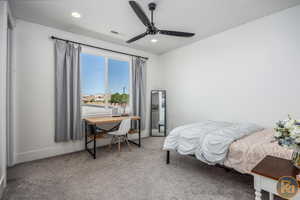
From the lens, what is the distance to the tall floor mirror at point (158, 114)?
459 centimetres

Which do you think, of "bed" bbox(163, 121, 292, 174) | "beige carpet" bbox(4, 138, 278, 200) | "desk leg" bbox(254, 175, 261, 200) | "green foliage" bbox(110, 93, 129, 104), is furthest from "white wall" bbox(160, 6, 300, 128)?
"desk leg" bbox(254, 175, 261, 200)

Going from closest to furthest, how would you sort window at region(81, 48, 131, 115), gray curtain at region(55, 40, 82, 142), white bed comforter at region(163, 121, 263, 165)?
white bed comforter at region(163, 121, 263, 165), gray curtain at region(55, 40, 82, 142), window at region(81, 48, 131, 115)

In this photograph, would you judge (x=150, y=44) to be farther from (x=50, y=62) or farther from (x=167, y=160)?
(x=167, y=160)

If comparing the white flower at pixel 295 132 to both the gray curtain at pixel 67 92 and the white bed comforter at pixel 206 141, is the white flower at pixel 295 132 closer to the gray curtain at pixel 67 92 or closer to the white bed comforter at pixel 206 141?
the white bed comforter at pixel 206 141

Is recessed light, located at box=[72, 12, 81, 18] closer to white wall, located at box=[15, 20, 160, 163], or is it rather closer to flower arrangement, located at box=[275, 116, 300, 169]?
white wall, located at box=[15, 20, 160, 163]

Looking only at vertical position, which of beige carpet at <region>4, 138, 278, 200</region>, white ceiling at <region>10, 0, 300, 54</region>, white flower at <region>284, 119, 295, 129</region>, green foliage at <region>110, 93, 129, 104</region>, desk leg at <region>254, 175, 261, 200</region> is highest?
white ceiling at <region>10, 0, 300, 54</region>

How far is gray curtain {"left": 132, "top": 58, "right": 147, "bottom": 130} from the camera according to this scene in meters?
4.19

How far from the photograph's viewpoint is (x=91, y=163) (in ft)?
8.89

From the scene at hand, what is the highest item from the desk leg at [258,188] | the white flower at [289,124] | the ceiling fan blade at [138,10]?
the ceiling fan blade at [138,10]

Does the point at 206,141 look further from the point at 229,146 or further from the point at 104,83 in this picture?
the point at 104,83

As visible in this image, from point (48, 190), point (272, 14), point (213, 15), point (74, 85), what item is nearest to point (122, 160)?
point (48, 190)

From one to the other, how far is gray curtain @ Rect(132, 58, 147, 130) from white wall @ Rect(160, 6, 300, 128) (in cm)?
102

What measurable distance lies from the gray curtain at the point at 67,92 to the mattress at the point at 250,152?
9.71 feet

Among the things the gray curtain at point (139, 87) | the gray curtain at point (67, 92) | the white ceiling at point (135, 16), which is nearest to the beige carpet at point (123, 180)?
the gray curtain at point (67, 92)
